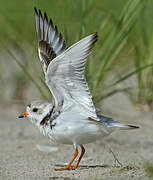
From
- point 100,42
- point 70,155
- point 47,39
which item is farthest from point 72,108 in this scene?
point 100,42

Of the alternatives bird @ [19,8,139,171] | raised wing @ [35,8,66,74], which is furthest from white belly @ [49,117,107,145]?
raised wing @ [35,8,66,74]

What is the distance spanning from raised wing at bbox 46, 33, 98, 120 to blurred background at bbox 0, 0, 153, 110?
3.03 feet

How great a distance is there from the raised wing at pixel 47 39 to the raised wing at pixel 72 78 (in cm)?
43

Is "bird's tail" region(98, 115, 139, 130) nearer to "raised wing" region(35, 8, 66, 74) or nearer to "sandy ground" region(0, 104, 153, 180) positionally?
"sandy ground" region(0, 104, 153, 180)

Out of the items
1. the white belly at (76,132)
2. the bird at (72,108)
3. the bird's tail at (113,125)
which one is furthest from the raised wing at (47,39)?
the bird's tail at (113,125)

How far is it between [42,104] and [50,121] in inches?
10.3

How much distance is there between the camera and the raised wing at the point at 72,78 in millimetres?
3273

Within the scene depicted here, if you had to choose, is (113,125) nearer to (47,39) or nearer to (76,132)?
(76,132)

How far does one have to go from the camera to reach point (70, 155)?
4398 millimetres

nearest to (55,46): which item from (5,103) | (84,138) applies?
(84,138)

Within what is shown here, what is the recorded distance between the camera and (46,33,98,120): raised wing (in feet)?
10.7

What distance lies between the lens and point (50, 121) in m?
3.66

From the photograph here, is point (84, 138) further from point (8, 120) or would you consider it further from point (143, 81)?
point (8, 120)

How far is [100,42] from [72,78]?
172 cm
